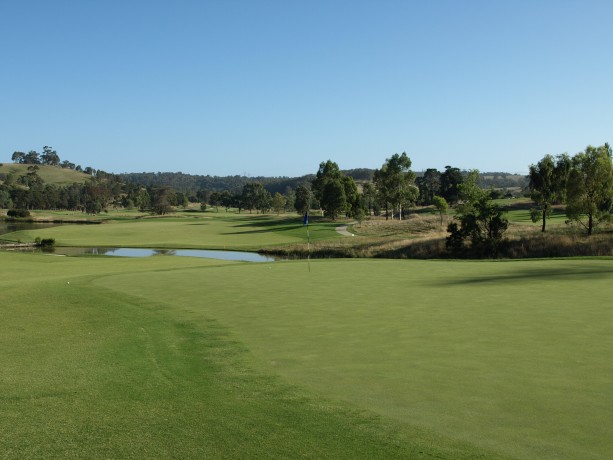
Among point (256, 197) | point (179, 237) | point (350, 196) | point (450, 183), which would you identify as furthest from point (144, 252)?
point (256, 197)

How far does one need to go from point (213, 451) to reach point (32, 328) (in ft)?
30.2

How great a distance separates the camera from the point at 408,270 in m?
26.2

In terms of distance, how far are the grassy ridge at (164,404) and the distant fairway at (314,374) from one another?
35 millimetres

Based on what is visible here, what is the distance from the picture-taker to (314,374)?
9.73 m

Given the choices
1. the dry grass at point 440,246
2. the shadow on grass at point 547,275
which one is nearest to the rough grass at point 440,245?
the dry grass at point 440,246

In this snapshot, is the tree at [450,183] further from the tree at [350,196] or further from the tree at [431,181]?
the tree at [350,196]

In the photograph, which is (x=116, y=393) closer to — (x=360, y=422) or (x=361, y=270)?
(x=360, y=422)

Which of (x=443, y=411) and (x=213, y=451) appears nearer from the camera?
(x=213, y=451)

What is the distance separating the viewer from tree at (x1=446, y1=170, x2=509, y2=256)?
163 ft

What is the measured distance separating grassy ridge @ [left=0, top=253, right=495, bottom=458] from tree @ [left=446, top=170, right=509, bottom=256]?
39548 mm

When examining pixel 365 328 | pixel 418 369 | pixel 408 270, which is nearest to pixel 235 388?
pixel 418 369

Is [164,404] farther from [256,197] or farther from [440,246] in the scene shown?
[256,197]

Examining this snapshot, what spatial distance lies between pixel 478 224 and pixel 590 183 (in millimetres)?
9812

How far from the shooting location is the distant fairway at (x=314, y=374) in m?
6.90
